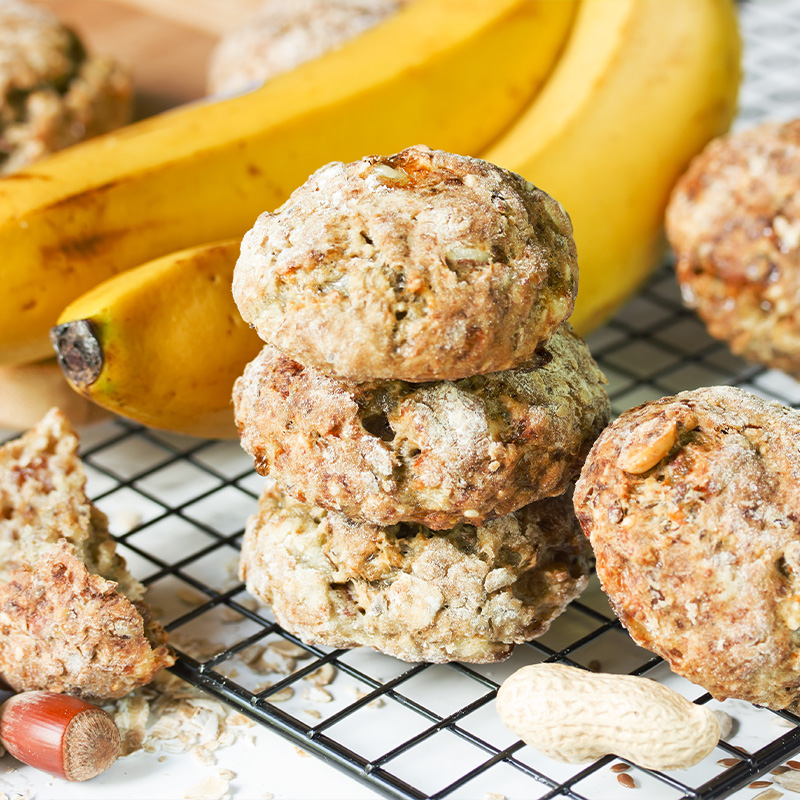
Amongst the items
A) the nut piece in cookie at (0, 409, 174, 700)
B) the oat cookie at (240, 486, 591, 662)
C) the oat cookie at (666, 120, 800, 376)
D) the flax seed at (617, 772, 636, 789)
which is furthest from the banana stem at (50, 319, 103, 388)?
the oat cookie at (666, 120, 800, 376)

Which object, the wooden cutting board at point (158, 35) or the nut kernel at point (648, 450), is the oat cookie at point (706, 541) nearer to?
the nut kernel at point (648, 450)

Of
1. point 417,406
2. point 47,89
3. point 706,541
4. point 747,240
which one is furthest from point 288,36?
point 706,541

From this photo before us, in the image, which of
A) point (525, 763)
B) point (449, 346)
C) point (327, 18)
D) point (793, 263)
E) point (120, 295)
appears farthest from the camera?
point (327, 18)

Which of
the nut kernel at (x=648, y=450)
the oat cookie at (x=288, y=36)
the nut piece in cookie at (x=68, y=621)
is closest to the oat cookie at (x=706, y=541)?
the nut kernel at (x=648, y=450)

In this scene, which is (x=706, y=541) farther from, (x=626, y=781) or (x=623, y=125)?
(x=623, y=125)

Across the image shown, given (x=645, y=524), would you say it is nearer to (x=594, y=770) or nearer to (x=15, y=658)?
(x=594, y=770)

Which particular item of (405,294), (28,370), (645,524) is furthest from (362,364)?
(28,370)
